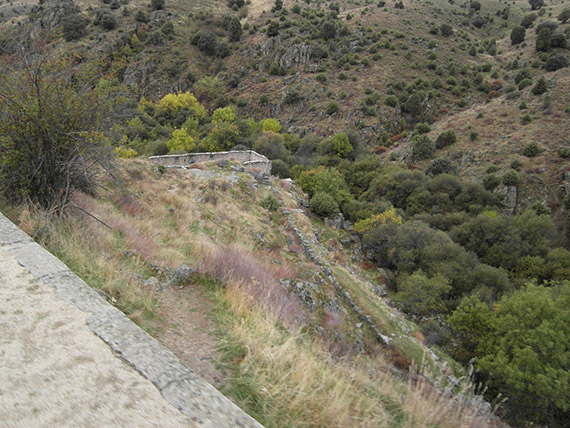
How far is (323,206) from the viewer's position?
23.5 meters

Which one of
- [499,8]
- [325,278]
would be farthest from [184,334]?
[499,8]

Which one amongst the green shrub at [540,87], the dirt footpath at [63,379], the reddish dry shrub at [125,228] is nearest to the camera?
the dirt footpath at [63,379]

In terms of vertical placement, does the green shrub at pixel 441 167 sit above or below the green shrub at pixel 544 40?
below

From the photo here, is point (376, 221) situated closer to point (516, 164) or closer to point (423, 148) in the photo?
point (423, 148)

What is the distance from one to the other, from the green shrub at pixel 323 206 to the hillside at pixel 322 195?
166mm

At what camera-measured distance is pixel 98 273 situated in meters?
4.05

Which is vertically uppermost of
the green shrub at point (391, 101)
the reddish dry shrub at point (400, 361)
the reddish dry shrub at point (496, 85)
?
the reddish dry shrub at point (496, 85)

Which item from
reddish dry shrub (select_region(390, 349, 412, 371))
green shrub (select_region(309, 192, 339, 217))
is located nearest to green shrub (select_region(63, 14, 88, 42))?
green shrub (select_region(309, 192, 339, 217))

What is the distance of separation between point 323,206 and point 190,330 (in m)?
20.5

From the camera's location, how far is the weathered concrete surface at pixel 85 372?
198 cm

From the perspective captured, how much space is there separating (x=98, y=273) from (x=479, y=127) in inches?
1632

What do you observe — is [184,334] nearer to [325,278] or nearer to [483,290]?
[325,278]

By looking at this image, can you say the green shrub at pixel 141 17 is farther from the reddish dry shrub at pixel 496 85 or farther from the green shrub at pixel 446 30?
the reddish dry shrub at pixel 496 85

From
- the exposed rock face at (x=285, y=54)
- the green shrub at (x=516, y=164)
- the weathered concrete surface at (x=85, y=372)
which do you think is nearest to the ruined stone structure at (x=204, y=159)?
the weathered concrete surface at (x=85, y=372)
